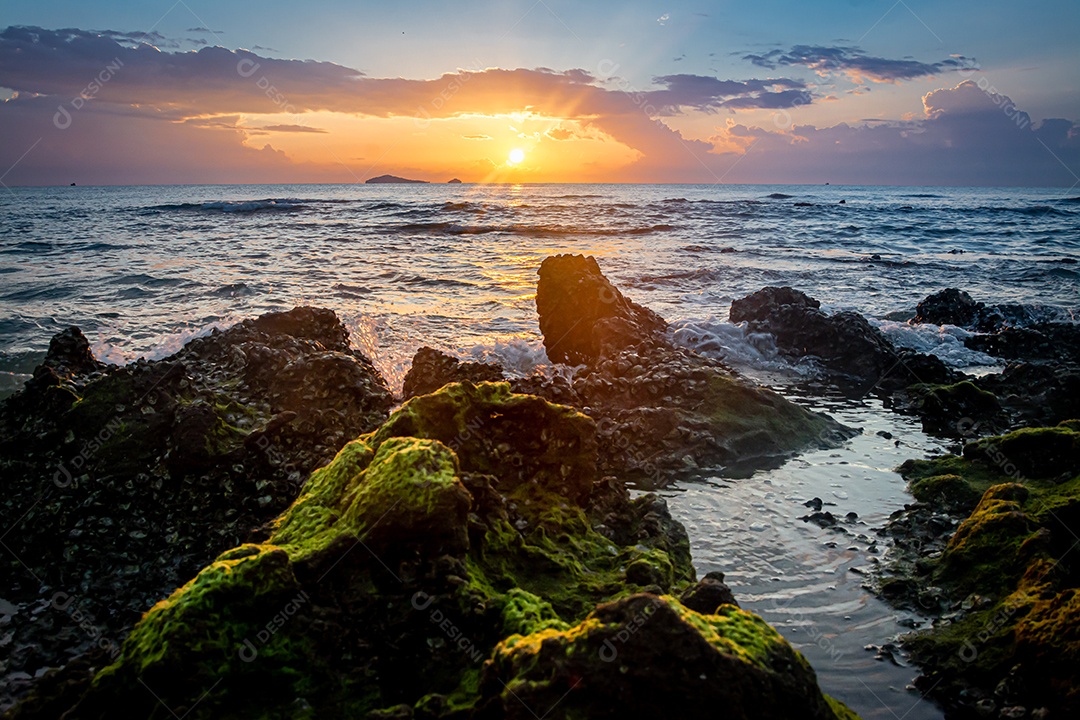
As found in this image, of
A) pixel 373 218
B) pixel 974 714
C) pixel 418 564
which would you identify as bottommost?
pixel 974 714

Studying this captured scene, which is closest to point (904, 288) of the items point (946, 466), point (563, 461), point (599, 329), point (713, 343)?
point (713, 343)

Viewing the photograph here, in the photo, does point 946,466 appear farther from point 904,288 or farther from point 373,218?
point 373,218

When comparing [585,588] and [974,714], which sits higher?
[585,588]

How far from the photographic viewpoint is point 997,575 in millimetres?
5539

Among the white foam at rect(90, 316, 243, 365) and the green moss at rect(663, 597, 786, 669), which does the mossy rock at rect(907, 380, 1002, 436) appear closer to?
the green moss at rect(663, 597, 786, 669)

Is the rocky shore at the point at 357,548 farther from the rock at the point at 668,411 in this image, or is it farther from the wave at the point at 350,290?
the wave at the point at 350,290

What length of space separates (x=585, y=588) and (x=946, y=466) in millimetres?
5923

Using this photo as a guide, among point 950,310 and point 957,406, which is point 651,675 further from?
point 950,310

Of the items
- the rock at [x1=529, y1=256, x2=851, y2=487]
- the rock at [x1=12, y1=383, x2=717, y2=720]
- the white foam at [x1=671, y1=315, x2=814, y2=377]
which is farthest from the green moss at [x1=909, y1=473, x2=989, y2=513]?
the white foam at [x1=671, y1=315, x2=814, y2=377]

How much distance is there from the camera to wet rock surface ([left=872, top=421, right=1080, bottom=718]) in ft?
14.1

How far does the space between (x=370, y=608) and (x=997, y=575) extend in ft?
16.5

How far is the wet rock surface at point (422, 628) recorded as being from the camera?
3.05 metres

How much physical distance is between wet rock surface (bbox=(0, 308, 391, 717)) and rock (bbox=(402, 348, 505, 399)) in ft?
2.30

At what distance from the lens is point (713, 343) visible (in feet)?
50.6
